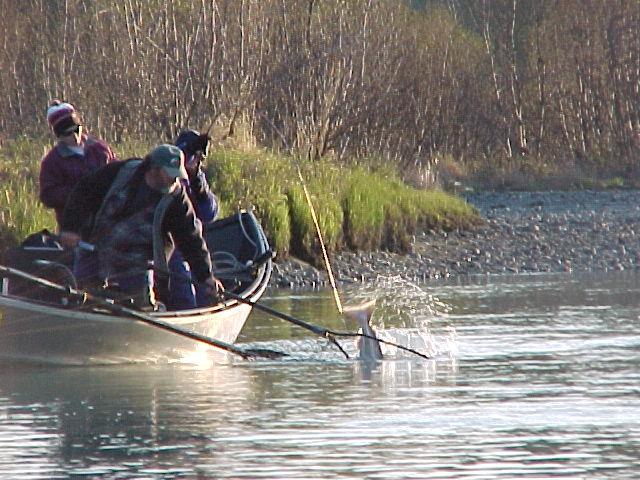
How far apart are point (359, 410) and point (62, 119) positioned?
13.5 ft

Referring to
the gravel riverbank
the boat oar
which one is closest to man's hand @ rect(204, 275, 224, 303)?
the boat oar

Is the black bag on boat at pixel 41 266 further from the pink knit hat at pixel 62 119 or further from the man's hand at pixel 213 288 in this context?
the man's hand at pixel 213 288

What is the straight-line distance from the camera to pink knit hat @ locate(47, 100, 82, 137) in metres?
14.2

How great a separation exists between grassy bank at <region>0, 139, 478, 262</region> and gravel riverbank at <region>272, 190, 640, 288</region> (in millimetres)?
308

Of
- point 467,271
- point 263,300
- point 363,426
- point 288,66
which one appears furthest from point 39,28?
point 363,426

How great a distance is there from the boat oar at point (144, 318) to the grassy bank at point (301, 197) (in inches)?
268

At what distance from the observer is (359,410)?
439 inches

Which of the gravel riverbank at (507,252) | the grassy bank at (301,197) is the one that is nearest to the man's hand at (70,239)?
the grassy bank at (301,197)

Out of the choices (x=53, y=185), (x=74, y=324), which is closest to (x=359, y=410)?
(x=74, y=324)

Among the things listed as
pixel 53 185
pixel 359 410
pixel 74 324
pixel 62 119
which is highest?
pixel 62 119

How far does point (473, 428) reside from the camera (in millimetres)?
10328

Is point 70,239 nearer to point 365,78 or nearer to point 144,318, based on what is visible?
point 144,318

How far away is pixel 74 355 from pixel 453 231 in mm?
13496

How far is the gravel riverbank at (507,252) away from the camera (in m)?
22.8
